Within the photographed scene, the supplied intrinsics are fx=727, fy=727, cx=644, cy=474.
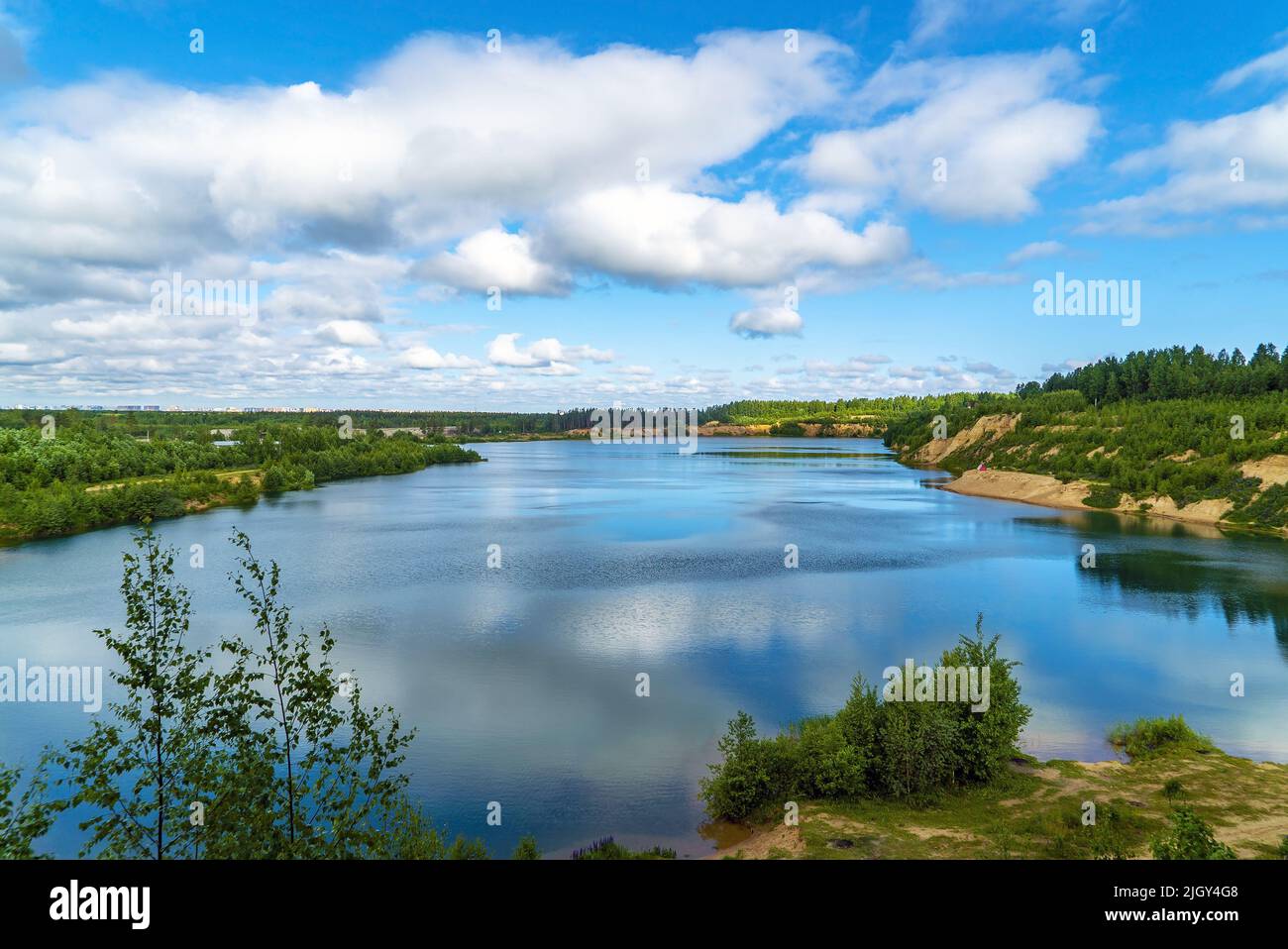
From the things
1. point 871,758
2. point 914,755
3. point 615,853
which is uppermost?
point 914,755

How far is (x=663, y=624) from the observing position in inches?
1268

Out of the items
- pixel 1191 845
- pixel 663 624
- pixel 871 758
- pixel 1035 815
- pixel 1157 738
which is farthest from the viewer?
pixel 663 624

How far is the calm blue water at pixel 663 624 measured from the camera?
1945 cm

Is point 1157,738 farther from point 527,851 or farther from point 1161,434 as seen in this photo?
point 1161,434

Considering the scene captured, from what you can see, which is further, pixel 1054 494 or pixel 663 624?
pixel 1054 494

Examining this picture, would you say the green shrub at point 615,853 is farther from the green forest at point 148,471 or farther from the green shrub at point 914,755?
the green forest at point 148,471

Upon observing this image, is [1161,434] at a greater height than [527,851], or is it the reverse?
[1161,434]

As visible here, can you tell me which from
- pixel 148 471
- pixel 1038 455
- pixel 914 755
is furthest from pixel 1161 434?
pixel 148 471

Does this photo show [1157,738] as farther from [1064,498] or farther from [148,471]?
[148,471]

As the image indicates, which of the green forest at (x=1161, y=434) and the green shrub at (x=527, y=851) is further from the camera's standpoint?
the green forest at (x=1161, y=434)

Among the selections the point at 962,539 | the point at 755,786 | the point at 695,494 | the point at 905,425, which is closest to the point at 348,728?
the point at 755,786

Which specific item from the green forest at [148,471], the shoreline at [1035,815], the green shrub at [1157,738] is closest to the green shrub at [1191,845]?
the shoreline at [1035,815]

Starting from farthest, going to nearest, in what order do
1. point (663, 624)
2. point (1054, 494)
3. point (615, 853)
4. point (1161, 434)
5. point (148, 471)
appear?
point (148, 471), point (1054, 494), point (1161, 434), point (663, 624), point (615, 853)
